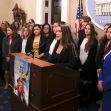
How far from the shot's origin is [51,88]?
2.13 m

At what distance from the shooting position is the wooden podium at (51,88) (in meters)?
2.06

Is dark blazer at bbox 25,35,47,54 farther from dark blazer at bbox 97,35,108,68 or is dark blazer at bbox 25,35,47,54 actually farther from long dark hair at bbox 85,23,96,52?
dark blazer at bbox 97,35,108,68

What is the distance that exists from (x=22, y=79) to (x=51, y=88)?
376mm

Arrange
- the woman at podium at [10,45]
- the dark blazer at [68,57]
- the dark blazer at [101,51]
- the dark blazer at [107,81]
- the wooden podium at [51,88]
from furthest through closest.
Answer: the woman at podium at [10,45]
the dark blazer at [101,51]
the dark blazer at [68,57]
the dark blazer at [107,81]
the wooden podium at [51,88]

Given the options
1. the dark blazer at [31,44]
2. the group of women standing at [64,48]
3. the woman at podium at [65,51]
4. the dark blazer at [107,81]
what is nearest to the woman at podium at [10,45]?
the group of women standing at [64,48]

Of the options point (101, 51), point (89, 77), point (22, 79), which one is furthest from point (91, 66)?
point (22, 79)

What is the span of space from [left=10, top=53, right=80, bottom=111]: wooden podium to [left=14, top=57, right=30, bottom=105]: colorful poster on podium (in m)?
0.05

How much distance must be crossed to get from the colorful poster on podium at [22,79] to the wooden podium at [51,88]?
52 millimetres

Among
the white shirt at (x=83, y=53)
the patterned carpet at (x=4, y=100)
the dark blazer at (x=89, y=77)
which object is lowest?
the patterned carpet at (x=4, y=100)

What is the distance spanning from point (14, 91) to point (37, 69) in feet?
2.18

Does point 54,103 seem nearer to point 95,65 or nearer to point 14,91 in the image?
point 14,91

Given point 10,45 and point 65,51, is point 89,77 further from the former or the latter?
point 10,45

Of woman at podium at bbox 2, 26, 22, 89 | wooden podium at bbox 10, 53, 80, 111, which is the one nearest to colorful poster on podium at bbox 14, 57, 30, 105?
wooden podium at bbox 10, 53, 80, 111

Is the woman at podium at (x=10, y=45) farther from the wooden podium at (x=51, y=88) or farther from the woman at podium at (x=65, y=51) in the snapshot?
the wooden podium at (x=51, y=88)
